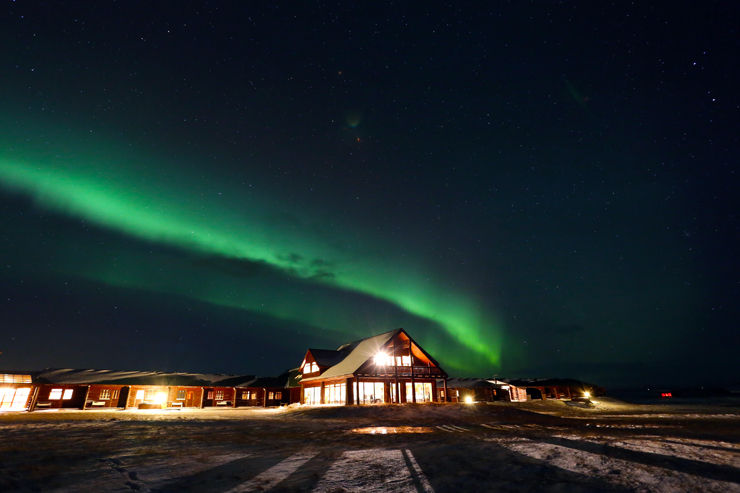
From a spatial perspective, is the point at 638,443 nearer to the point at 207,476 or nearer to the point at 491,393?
the point at 207,476

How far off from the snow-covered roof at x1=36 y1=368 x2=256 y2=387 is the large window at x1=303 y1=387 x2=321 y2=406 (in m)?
9.23

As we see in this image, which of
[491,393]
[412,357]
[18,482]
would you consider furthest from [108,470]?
[491,393]

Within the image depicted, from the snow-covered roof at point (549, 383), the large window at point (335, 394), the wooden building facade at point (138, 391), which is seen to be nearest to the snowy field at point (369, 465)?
the large window at point (335, 394)

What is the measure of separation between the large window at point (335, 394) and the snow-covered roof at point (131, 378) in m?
15.2

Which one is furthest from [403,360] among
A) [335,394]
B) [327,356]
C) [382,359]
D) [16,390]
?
[16,390]

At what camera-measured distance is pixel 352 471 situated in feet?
24.4

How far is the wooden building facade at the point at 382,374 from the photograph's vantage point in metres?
33.7

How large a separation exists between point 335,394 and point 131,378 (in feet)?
75.9

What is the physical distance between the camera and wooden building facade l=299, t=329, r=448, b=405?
33.7 metres

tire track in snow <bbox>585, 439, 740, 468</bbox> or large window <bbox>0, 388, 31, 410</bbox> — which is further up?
large window <bbox>0, 388, 31, 410</bbox>

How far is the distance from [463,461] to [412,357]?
29.1m

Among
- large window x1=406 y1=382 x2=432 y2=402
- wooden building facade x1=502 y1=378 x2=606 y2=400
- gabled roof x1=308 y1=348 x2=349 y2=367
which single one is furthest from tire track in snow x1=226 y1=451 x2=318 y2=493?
wooden building facade x1=502 y1=378 x2=606 y2=400

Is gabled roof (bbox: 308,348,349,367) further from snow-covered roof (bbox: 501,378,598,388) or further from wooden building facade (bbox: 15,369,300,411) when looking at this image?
snow-covered roof (bbox: 501,378,598,388)

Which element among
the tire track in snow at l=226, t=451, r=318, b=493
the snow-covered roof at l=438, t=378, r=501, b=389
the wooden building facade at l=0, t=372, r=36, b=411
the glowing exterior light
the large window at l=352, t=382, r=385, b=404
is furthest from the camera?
the snow-covered roof at l=438, t=378, r=501, b=389
